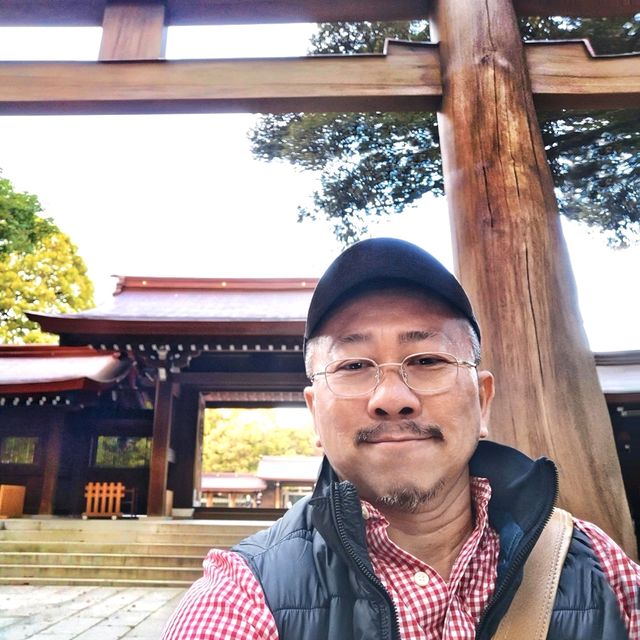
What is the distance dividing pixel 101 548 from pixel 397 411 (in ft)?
25.8

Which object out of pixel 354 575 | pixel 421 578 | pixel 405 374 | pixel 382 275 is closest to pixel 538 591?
pixel 421 578

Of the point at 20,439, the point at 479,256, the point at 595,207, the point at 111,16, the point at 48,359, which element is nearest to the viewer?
the point at 479,256

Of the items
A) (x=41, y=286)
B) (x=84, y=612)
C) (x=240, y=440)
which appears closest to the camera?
(x=84, y=612)

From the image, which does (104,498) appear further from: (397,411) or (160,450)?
(397,411)

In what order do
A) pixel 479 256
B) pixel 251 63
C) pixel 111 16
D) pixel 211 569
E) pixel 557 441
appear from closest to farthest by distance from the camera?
pixel 211 569 → pixel 557 441 → pixel 479 256 → pixel 251 63 → pixel 111 16

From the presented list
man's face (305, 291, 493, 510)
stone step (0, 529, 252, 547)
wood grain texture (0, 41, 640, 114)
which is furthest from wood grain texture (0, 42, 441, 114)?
stone step (0, 529, 252, 547)

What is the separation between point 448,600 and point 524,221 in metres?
1.52

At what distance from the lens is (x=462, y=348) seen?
1.07 m

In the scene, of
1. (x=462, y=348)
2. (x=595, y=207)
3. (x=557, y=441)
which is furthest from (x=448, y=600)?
(x=595, y=207)

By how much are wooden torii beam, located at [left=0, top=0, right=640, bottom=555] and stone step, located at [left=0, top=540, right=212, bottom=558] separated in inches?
251

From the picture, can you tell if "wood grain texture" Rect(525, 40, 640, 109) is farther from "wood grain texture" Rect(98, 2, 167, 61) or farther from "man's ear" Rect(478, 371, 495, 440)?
"wood grain texture" Rect(98, 2, 167, 61)

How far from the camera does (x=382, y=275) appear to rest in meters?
1.09

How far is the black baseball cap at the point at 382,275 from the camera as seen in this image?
1.08 meters

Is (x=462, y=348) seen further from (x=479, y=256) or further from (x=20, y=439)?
(x=20, y=439)
